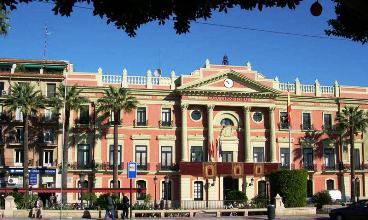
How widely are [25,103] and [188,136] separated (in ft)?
57.4

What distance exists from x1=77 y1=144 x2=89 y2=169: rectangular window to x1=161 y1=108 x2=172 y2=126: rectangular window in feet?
28.5

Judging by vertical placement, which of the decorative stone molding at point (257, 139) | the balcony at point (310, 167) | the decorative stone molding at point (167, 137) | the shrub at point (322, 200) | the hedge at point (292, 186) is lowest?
the shrub at point (322, 200)

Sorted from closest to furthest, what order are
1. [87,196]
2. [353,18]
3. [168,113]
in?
[353,18]
[87,196]
[168,113]

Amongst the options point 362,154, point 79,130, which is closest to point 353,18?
point 79,130

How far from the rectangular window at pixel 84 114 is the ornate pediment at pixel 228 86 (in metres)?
10.2

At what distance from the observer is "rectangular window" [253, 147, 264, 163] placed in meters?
61.8

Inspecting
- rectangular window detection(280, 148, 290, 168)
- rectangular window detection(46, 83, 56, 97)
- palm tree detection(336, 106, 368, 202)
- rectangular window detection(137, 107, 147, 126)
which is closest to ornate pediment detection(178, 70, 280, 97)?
rectangular window detection(137, 107, 147, 126)

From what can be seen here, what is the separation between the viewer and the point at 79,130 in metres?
58.0

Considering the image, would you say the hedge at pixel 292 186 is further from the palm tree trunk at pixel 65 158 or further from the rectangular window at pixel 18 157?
the rectangular window at pixel 18 157

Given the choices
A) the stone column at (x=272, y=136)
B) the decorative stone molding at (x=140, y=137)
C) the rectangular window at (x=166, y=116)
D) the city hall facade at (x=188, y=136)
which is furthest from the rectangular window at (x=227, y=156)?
the decorative stone molding at (x=140, y=137)

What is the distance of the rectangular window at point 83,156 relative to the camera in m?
57.1

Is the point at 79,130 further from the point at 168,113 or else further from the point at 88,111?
the point at 168,113

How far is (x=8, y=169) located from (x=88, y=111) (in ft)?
33.0

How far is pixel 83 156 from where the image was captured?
2264 inches
